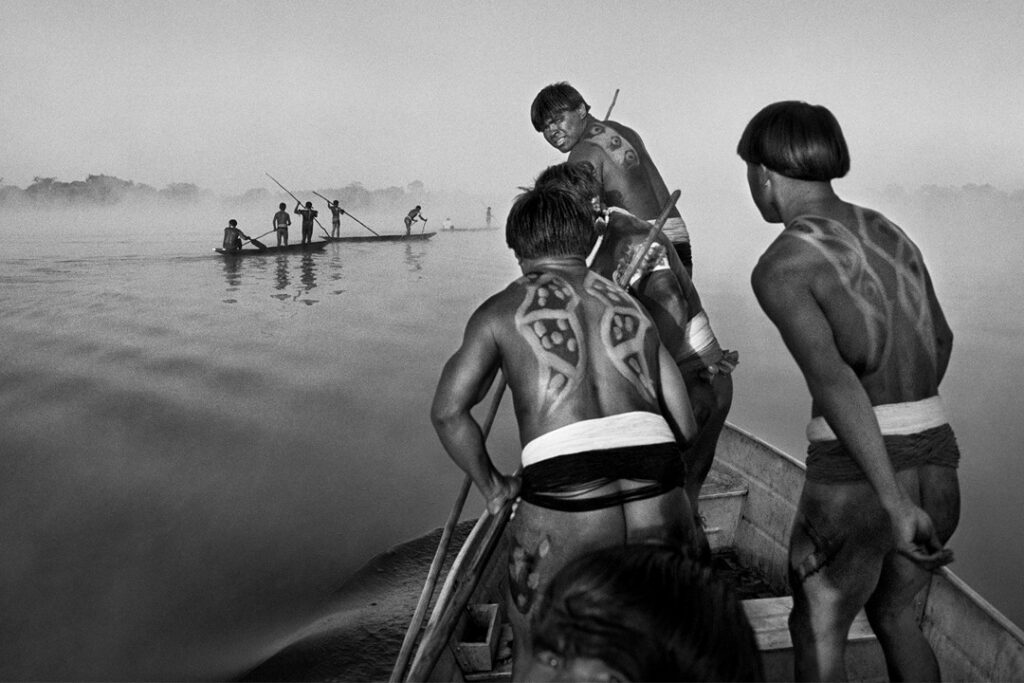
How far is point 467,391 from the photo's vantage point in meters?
2.39

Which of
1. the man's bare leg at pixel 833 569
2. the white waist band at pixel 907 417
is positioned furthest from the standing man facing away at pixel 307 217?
the white waist band at pixel 907 417

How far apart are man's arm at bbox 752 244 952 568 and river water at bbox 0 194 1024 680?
5.23 meters

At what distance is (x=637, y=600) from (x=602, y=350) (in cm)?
143

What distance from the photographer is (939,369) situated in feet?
7.88

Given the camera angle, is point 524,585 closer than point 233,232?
Yes

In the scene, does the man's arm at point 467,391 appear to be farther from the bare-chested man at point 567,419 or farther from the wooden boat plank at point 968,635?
the wooden boat plank at point 968,635

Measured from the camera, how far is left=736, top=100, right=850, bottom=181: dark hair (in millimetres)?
Answer: 2303

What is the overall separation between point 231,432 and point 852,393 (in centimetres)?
950

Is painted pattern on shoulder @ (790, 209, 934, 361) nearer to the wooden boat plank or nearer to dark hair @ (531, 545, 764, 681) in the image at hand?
the wooden boat plank

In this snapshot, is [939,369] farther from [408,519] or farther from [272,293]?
[272,293]

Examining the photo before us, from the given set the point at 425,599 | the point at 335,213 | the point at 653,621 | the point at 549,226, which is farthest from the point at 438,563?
the point at 335,213

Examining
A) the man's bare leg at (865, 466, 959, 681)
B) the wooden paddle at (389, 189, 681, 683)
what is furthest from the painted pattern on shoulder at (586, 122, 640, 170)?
the man's bare leg at (865, 466, 959, 681)

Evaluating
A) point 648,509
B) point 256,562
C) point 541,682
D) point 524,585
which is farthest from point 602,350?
→ point 256,562

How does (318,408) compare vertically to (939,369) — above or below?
below
